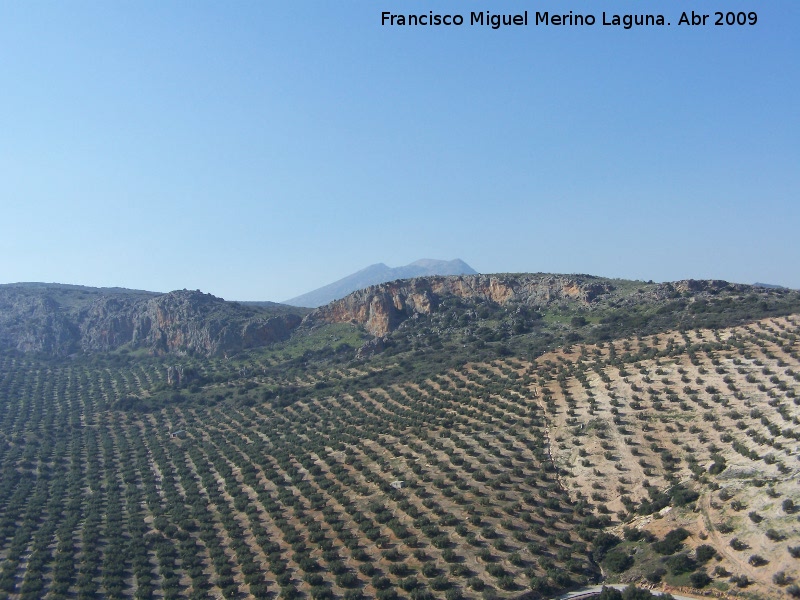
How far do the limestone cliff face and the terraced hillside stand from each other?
2248cm

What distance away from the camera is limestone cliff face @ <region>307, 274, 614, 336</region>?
75688 mm

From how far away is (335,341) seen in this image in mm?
80625

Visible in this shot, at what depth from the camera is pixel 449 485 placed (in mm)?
32562

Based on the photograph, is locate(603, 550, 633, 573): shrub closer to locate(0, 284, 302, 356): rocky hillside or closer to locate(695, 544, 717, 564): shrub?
locate(695, 544, 717, 564): shrub

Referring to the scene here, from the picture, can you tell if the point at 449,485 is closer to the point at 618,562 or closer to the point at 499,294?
the point at 618,562

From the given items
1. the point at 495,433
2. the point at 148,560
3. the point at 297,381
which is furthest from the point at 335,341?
the point at 148,560

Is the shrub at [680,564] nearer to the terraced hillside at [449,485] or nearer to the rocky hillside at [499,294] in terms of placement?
the terraced hillside at [449,485]


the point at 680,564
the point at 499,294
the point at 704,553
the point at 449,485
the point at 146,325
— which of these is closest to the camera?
the point at 680,564

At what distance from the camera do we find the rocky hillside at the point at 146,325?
87562mm

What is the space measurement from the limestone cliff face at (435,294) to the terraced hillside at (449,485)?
22480mm

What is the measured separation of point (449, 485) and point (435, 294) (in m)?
53.1

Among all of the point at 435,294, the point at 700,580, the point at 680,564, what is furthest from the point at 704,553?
the point at 435,294

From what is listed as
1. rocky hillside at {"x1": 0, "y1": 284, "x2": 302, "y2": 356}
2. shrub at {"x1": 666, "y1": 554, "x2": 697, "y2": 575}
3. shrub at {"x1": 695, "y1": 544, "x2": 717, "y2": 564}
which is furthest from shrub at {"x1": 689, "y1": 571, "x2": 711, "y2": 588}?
rocky hillside at {"x1": 0, "y1": 284, "x2": 302, "y2": 356}

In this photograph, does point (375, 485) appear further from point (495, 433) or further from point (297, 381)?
point (297, 381)
